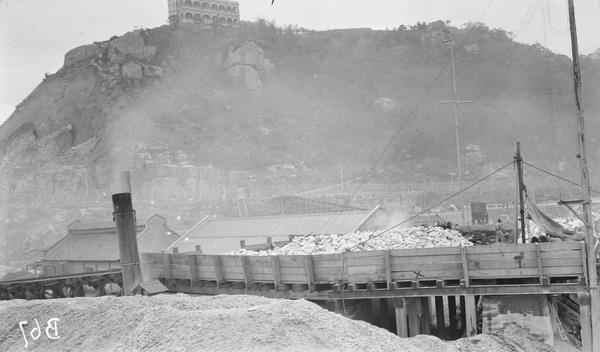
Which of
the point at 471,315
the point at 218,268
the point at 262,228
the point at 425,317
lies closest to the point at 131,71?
the point at 262,228

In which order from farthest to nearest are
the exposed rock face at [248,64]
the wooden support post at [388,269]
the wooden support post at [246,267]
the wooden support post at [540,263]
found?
the exposed rock face at [248,64], the wooden support post at [246,267], the wooden support post at [388,269], the wooden support post at [540,263]

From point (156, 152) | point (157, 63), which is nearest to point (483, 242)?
point (156, 152)

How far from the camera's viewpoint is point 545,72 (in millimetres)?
108875

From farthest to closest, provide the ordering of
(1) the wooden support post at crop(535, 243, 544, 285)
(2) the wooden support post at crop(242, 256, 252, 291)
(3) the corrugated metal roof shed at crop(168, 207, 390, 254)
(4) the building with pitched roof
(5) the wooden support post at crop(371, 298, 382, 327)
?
(4) the building with pitched roof → (3) the corrugated metal roof shed at crop(168, 207, 390, 254) → (5) the wooden support post at crop(371, 298, 382, 327) → (2) the wooden support post at crop(242, 256, 252, 291) → (1) the wooden support post at crop(535, 243, 544, 285)

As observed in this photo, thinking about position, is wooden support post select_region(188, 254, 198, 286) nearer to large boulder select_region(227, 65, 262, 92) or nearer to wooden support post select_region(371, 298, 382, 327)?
wooden support post select_region(371, 298, 382, 327)

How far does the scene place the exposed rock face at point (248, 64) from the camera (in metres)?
102

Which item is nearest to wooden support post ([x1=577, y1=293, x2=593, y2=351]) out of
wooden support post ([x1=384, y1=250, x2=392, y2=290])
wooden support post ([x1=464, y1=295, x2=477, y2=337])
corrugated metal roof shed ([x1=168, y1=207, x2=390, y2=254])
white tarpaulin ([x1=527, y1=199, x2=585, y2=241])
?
wooden support post ([x1=464, y1=295, x2=477, y2=337])

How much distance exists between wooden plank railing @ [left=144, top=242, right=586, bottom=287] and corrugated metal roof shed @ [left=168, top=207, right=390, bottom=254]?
31.2 ft

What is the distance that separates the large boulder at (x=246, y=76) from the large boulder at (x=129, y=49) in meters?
14.6

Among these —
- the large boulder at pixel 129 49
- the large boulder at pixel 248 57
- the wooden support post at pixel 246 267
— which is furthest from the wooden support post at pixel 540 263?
the large boulder at pixel 248 57

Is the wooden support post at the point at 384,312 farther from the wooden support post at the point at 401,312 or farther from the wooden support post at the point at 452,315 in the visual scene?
the wooden support post at the point at 452,315

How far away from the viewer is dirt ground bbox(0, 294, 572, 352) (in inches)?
438

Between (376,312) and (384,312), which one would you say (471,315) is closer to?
(384,312)

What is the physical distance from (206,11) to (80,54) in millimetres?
37640
